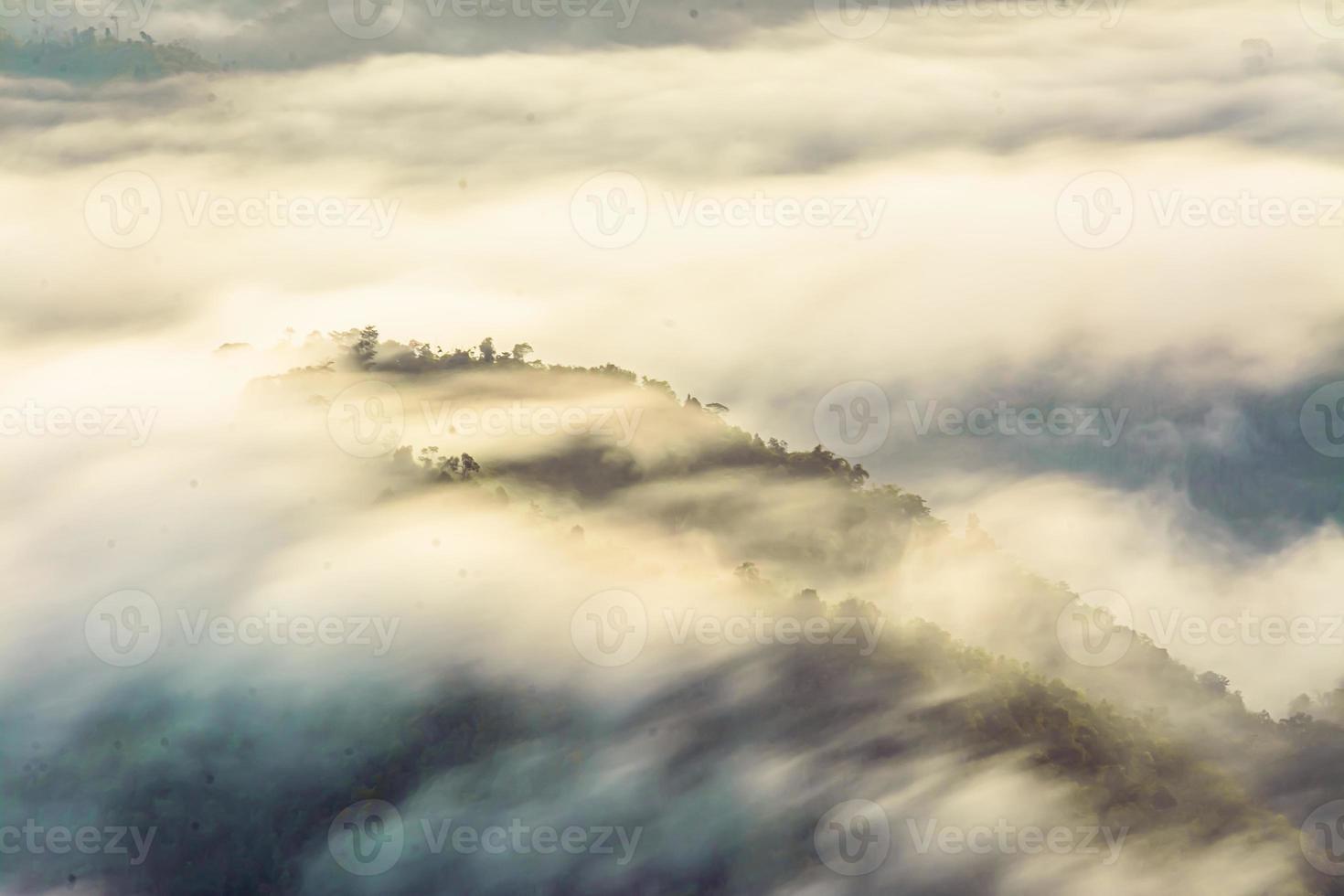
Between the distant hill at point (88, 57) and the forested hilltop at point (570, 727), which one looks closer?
the forested hilltop at point (570, 727)

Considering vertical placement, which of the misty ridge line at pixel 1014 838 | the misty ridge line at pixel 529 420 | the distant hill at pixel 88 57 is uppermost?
the distant hill at pixel 88 57

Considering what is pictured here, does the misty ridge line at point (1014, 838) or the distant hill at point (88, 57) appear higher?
the distant hill at point (88, 57)

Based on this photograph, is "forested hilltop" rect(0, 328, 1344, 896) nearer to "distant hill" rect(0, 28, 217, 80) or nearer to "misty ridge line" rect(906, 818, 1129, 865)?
"misty ridge line" rect(906, 818, 1129, 865)

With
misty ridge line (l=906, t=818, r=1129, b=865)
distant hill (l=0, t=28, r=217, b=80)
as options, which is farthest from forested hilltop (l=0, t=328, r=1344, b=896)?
distant hill (l=0, t=28, r=217, b=80)

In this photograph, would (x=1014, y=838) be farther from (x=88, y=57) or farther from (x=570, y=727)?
(x=88, y=57)

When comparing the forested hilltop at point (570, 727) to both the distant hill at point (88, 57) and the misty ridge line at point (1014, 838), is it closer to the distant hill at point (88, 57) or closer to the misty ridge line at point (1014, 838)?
the misty ridge line at point (1014, 838)

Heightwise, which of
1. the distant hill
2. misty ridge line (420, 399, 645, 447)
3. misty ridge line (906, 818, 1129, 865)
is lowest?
misty ridge line (906, 818, 1129, 865)

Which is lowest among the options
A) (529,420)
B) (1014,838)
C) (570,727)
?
(1014,838)

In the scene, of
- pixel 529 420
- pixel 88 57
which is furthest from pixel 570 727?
pixel 88 57

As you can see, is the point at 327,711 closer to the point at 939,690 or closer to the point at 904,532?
the point at 939,690

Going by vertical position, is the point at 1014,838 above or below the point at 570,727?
below

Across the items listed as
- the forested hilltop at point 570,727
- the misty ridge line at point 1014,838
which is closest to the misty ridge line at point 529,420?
the forested hilltop at point 570,727
